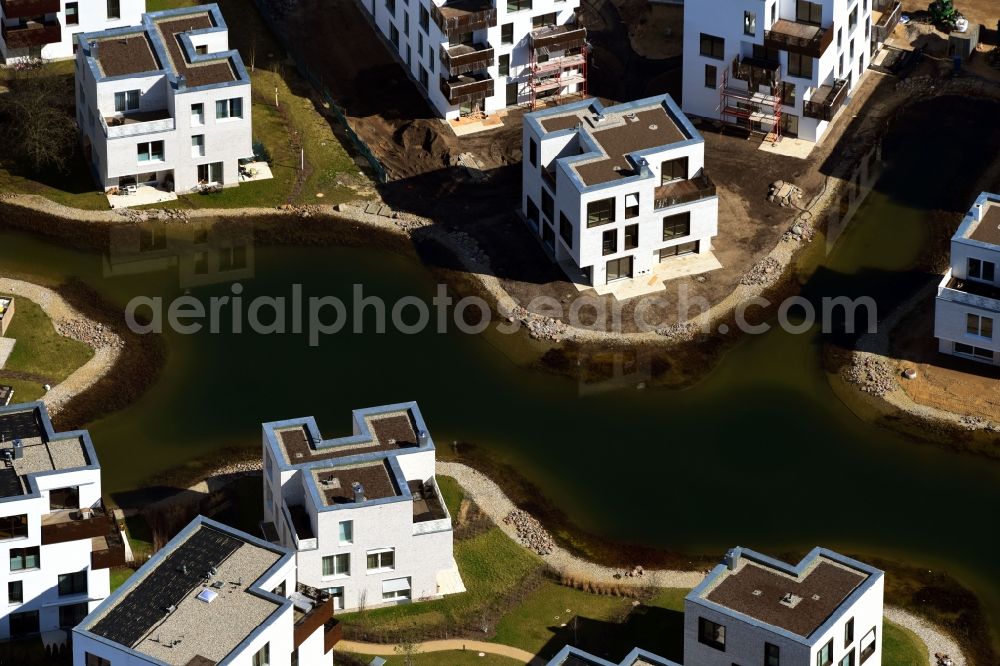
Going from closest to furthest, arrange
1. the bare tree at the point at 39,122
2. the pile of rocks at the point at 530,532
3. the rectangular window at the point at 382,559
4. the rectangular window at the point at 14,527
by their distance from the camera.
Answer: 1. the rectangular window at the point at 14,527
2. the rectangular window at the point at 382,559
3. the pile of rocks at the point at 530,532
4. the bare tree at the point at 39,122

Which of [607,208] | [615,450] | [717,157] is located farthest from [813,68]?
[615,450]

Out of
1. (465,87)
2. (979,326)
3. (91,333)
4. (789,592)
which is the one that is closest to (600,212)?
(465,87)

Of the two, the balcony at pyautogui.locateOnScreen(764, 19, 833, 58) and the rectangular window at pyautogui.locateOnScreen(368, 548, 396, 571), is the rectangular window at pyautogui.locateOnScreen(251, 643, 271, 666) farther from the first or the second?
the balcony at pyautogui.locateOnScreen(764, 19, 833, 58)

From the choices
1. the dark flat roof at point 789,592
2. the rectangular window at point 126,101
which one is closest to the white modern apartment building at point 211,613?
the dark flat roof at point 789,592

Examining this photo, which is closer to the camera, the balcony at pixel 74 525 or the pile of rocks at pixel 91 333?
the balcony at pixel 74 525

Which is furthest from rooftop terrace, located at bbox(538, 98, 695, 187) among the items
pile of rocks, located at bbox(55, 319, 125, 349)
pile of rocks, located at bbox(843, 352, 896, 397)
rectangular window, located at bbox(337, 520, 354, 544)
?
rectangular window, located at bbox(337, 520, 354, 544)

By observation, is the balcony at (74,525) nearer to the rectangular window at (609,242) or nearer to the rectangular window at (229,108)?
the rectangular window at (609,242)
